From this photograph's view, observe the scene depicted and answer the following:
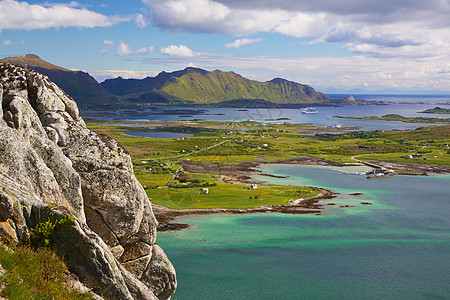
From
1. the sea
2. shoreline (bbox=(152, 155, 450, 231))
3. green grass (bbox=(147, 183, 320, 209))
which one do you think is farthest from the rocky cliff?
green grass (bbox=(147, 183, 320, 209))

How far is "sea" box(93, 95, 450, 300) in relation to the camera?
46.5m

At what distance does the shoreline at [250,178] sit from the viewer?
75.2 m

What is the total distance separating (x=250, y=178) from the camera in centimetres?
11312

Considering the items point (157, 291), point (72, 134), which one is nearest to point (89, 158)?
point (72, 134)

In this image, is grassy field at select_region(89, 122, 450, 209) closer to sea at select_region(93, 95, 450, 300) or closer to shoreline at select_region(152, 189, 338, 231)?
shoreline at select_region(152, 189, 338, 231)

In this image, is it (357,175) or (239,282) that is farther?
(357,175)

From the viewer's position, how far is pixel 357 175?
407 ft

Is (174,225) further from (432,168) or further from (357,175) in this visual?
(432,168)

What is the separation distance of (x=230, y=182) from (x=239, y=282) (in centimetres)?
5812

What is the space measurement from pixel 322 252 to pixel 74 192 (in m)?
48.5

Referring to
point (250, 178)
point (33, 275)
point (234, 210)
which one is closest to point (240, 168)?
point (250, 178)

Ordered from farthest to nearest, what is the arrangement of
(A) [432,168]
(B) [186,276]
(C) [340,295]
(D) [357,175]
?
(A) [432,168] < (D) [357,175] < (B) [186,276] < (C) [340,295]

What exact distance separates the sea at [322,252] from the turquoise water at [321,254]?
123mm

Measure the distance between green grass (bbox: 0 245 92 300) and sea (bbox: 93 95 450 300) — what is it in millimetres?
32959
